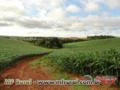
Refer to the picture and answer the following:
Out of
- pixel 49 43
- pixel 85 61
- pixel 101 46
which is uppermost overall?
pixel 101 46

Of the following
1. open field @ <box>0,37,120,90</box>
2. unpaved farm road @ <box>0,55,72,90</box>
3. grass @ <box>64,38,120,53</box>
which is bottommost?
unpaved farm road @ <box>0,55,72,90</box>

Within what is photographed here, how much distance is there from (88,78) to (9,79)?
148 inches

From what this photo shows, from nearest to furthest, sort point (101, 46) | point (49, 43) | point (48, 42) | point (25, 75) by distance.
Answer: point (25, 75)
point (101, 46)
point (49, 43)
point (48, 42)

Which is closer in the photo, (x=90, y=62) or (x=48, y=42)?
(x=90, y=62)

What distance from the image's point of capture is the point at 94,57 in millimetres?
17141

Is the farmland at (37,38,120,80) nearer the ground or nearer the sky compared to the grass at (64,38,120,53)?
nearer the ground

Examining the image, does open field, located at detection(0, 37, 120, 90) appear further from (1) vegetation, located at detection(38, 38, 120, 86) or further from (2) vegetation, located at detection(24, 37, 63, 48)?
(2) vegetation, located at detection(24, 37, 63, 48)

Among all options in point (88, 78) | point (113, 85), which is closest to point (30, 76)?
point (88, 78)

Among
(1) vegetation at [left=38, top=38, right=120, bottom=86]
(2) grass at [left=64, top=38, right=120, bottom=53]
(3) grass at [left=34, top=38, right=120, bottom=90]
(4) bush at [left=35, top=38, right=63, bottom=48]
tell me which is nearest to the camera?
(1) vegetation at [left=38, top=38, right=120, bottom=86]

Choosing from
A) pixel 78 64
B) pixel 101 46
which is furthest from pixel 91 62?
pixel 101 46

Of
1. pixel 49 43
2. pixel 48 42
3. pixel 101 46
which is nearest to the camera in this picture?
pixel 101 46

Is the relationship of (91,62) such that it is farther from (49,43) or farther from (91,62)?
(49,43)

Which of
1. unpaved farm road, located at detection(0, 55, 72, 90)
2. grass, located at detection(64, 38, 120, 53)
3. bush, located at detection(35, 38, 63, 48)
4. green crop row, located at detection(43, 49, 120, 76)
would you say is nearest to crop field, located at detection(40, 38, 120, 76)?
green crop row, located at detection(43, 49, 120, 76)

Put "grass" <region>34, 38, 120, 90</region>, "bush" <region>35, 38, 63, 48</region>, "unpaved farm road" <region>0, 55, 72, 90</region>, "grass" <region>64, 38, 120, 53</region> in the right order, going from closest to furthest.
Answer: "unpaved farm road" <region>0, 55, 72, 90</region> → "grass" <region>34, 38, 120, 90</region> → "grass" <region>64, 38, 120, 53</region> → "bush" <region>35, 38, 63, 48</region>
